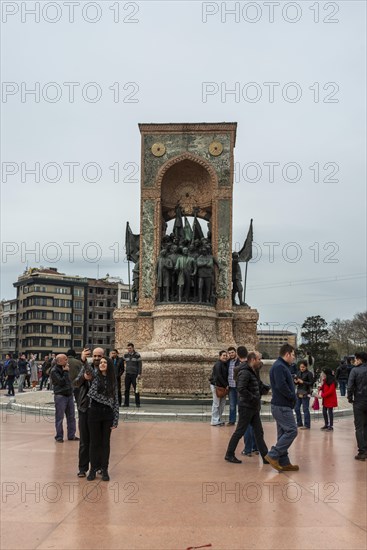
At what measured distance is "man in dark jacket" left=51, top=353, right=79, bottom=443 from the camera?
10.9 meters

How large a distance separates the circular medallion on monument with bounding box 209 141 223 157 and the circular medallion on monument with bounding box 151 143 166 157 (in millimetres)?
1728

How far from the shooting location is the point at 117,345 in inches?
851

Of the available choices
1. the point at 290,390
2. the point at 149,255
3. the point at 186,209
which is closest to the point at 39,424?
the point at 290,390

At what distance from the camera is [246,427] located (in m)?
8.92

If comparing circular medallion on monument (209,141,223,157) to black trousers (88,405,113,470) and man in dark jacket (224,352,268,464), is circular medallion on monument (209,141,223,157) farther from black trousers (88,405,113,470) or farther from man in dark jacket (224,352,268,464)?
black trousers (88,405,113,470)

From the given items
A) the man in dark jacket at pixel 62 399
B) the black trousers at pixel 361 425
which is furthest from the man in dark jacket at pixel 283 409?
the man in dark jacket at pixel 62 399

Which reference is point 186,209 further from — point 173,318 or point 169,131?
point 173,318

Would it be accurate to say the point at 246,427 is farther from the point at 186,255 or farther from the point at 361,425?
the point at 186,255

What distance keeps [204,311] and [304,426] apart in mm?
7948

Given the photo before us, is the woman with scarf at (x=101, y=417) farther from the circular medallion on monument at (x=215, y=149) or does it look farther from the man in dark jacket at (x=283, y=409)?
the circular medallion on monument at (x=215, y=149)

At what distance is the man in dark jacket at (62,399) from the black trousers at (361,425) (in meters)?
4.84

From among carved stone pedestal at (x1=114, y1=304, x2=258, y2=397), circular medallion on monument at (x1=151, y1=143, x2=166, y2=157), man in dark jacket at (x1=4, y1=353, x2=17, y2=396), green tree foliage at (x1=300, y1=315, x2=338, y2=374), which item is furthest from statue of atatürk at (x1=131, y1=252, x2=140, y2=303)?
green tree foliage at (x1=300, y1=315, x2=338, y2=374)

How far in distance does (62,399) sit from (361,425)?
5.15m

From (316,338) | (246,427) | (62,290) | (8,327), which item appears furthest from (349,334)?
(246,427)
